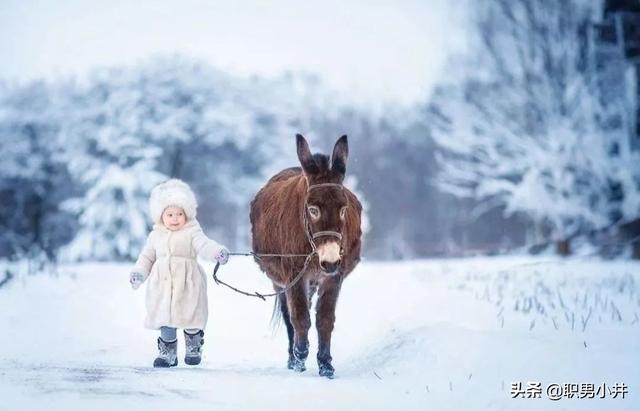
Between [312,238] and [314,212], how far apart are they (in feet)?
0.46

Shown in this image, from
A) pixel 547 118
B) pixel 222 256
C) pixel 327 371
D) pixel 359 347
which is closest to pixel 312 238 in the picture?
pixel 222 256

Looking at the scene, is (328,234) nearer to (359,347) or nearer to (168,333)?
(168,333)

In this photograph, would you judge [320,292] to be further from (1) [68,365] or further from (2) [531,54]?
(2) [531,54]

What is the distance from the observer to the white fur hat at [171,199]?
4.47 m

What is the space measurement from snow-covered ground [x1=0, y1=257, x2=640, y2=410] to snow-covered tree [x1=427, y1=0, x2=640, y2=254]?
434cm

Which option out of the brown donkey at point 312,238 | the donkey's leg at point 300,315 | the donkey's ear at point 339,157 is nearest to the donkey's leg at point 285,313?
the brown donkey at point 312,238

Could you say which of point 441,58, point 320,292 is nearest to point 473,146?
point 441,58

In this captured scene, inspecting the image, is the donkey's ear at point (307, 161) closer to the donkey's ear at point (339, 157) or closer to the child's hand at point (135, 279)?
the donkey's ear at point (339, 157)

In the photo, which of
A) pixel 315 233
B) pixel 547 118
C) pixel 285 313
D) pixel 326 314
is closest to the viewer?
pixel 315 233

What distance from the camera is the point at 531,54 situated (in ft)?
44.1

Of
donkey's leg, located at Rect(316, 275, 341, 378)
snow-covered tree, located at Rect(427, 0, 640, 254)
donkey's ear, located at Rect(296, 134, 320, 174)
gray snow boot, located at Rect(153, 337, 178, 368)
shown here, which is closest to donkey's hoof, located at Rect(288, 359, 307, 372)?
donkey's leg, located at Rect(316, 275, 341, 378)

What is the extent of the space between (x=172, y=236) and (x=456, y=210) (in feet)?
65.3

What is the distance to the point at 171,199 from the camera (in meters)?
4.46

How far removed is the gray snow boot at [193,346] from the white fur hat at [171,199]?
27.1 inches
